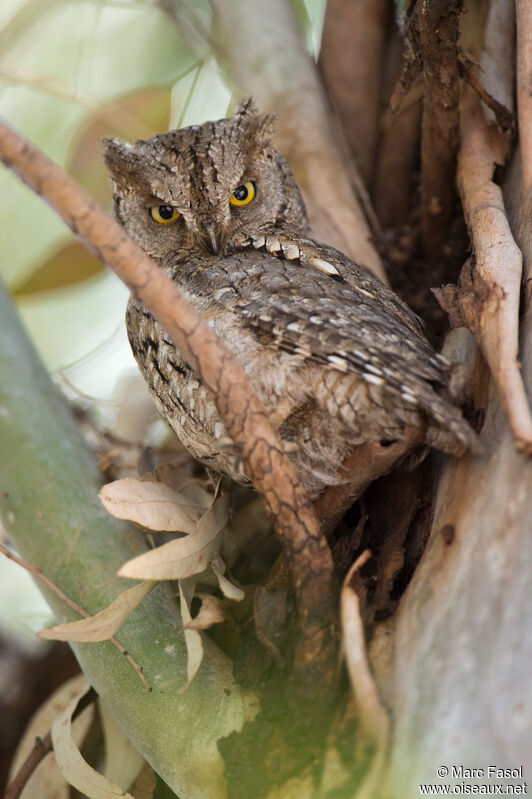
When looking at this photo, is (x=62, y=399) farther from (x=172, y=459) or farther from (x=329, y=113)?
(x=329, y=113)

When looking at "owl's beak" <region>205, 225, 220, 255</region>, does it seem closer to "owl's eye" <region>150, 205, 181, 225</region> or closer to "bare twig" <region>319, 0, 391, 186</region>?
"owl's eye" <region>150, 205, 181, 225</region>

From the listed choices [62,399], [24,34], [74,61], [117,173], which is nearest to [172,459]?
[62,399]

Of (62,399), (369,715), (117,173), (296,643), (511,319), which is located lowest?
(369,715)

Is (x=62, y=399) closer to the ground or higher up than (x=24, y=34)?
closer to the ground

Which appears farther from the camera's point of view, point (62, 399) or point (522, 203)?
point (62, 399)

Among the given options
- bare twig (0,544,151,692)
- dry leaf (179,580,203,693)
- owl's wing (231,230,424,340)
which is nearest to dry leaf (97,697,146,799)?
bare twig (0,544,151,692)

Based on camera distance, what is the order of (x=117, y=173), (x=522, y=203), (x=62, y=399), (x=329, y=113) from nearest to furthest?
(x=522, y=203)
(x=62, y=399)
(x=117, y=173)
(x=329, y=113)
